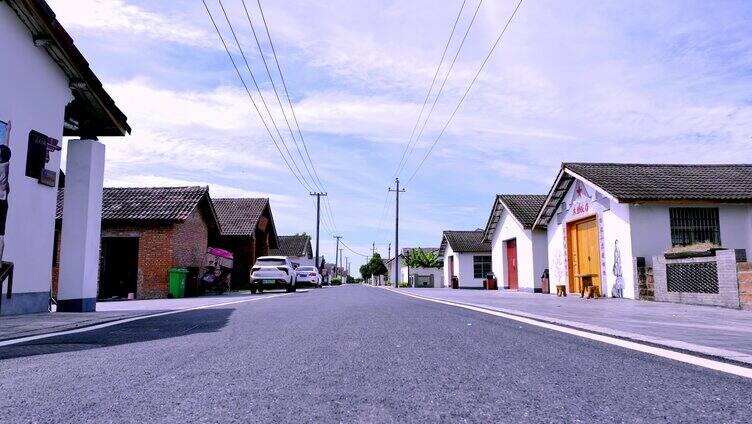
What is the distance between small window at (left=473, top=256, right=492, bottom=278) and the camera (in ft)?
141

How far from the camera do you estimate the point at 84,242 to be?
10883mm

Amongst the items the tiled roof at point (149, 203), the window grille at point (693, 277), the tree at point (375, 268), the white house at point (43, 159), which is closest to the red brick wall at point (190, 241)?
the tiled roof at point (149, 203)

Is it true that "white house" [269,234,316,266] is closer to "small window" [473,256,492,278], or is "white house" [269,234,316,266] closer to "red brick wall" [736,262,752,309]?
"small window" [473,256,492,278]

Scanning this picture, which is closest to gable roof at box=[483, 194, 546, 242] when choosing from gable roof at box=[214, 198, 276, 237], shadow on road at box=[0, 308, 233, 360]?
gable roof at box=[214, 198, 276, 237]

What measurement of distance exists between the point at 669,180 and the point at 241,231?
76.6 feet

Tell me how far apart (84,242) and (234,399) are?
939 cm

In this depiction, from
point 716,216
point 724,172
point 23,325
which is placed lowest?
point 23,325

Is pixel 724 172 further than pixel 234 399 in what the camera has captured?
Yes

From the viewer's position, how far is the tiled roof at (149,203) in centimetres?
2192

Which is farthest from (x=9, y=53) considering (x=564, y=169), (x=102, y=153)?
(x=564, y=169)

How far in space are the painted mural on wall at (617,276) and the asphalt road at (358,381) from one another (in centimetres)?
1259

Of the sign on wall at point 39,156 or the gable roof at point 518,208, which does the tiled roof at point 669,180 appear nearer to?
the gable roof at point 518,208

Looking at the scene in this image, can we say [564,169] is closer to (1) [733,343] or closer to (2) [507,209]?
(2) [507,209]

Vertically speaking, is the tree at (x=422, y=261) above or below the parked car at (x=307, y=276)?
above
